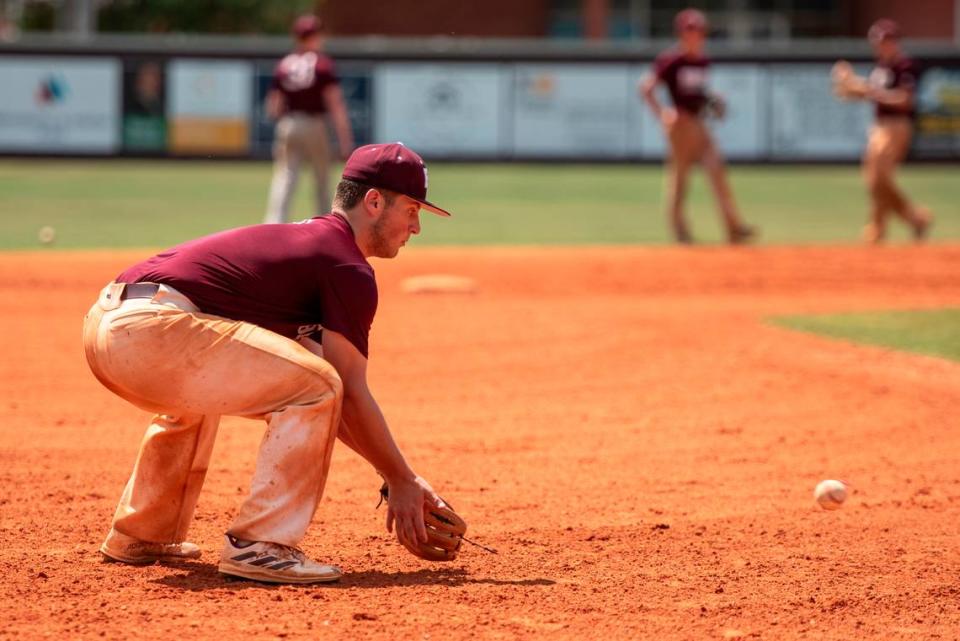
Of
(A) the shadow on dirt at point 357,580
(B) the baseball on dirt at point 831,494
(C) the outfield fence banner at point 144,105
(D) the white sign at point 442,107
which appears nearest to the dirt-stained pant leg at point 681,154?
(B) the baseball on dirt at point 831,494

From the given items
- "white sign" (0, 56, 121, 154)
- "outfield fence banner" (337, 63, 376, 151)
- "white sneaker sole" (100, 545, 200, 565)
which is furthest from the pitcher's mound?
"white sign" (0, 56, 121, 154)

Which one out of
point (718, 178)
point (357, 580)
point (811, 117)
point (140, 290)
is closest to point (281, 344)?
point (140, 290)

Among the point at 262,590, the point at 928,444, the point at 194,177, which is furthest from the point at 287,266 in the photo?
the point at 194,177

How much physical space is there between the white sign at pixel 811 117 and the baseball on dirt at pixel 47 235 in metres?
15.1

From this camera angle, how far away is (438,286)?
44.9ft

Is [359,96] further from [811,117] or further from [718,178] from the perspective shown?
[718,178]

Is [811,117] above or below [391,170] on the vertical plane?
above

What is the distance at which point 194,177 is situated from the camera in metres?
26.6

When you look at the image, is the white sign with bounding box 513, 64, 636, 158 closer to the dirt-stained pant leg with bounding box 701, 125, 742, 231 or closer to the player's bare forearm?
the player's bare forearm

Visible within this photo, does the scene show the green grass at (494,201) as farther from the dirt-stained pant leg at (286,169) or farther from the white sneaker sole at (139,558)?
the white sneaker sole at (139,558)

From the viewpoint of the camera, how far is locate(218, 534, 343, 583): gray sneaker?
5.12 metres

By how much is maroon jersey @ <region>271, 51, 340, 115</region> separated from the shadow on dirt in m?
11.2

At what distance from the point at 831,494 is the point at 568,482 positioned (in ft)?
4.36

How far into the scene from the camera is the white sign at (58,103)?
2645 centimetres
